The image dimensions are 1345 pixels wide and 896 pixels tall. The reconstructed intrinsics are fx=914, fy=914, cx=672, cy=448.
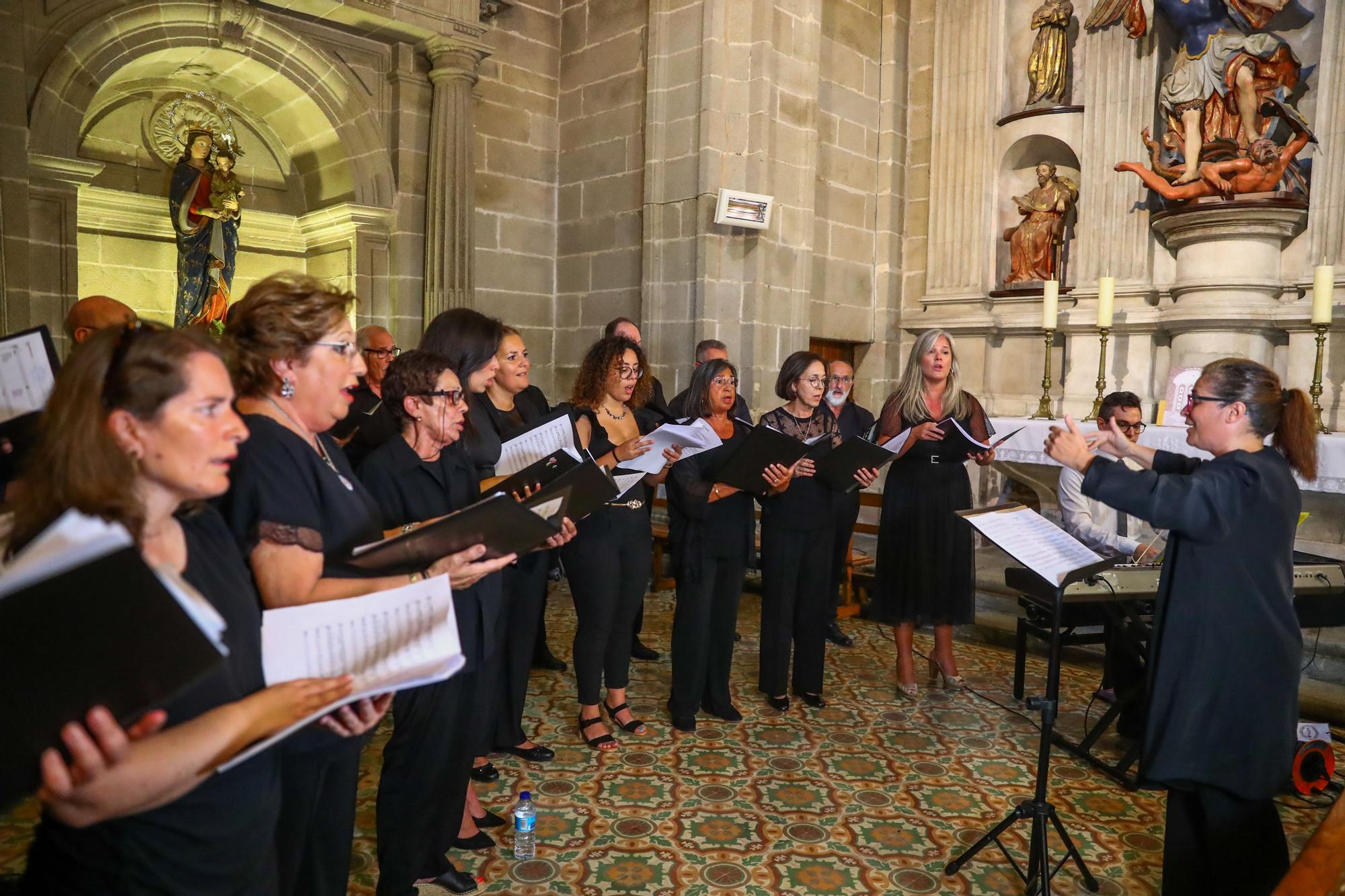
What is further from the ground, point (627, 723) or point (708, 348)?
point (708, 348)

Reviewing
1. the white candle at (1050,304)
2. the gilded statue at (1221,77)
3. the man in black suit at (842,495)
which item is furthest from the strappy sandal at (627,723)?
the gilded statue at (1221,77)

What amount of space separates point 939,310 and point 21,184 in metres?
7.01

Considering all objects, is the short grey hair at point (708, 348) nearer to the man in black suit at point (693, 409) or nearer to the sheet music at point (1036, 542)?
the man in black suit at point (693, 409)

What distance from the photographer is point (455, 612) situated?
2.39 m

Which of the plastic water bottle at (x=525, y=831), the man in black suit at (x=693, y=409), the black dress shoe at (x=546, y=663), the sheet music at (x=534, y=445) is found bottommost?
the black dress shoe at (x=546, y=663)

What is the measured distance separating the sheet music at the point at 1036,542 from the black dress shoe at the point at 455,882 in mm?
1770

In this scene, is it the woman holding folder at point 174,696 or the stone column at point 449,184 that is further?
the stone column at point 449,184

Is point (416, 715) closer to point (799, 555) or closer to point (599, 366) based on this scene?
point (599, 366)

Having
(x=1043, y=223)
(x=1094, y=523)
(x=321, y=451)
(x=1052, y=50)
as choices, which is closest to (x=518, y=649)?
(x=321, y=451)

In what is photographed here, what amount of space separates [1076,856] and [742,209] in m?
5.33

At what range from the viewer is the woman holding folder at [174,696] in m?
1.23

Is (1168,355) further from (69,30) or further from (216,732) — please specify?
(69,30)

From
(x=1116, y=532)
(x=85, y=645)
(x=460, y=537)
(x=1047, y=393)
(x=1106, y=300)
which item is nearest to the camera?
(x=85, y=645)

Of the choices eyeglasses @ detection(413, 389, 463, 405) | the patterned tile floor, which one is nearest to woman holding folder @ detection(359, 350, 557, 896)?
eyeglasses @ detection(413, 389, 463, 405)
